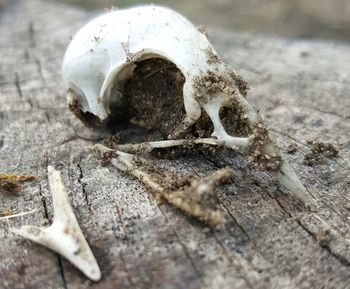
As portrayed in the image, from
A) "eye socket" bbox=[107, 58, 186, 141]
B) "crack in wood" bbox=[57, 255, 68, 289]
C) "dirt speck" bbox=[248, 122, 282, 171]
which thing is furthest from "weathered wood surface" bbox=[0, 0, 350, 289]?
"eye socket" bbox=[107, 58, 186, 141]

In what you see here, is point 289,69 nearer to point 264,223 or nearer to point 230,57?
point 230,57

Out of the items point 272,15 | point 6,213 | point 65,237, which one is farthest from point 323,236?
point 272,15

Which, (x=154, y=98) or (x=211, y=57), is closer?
(x=211, y=57)

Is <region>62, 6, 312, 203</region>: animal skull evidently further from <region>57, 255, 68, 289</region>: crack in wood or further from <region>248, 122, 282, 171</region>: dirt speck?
<region>57, 255, 68, 289</region>: crack in wood

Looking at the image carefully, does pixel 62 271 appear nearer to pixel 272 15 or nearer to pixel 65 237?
pixel 65 237

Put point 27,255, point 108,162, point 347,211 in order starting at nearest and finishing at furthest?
point 27,255 → point 347,211 → point 108,162

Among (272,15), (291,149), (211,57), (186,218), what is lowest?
(272,15)

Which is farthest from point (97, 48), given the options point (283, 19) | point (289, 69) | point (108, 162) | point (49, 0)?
point (283, 19)
